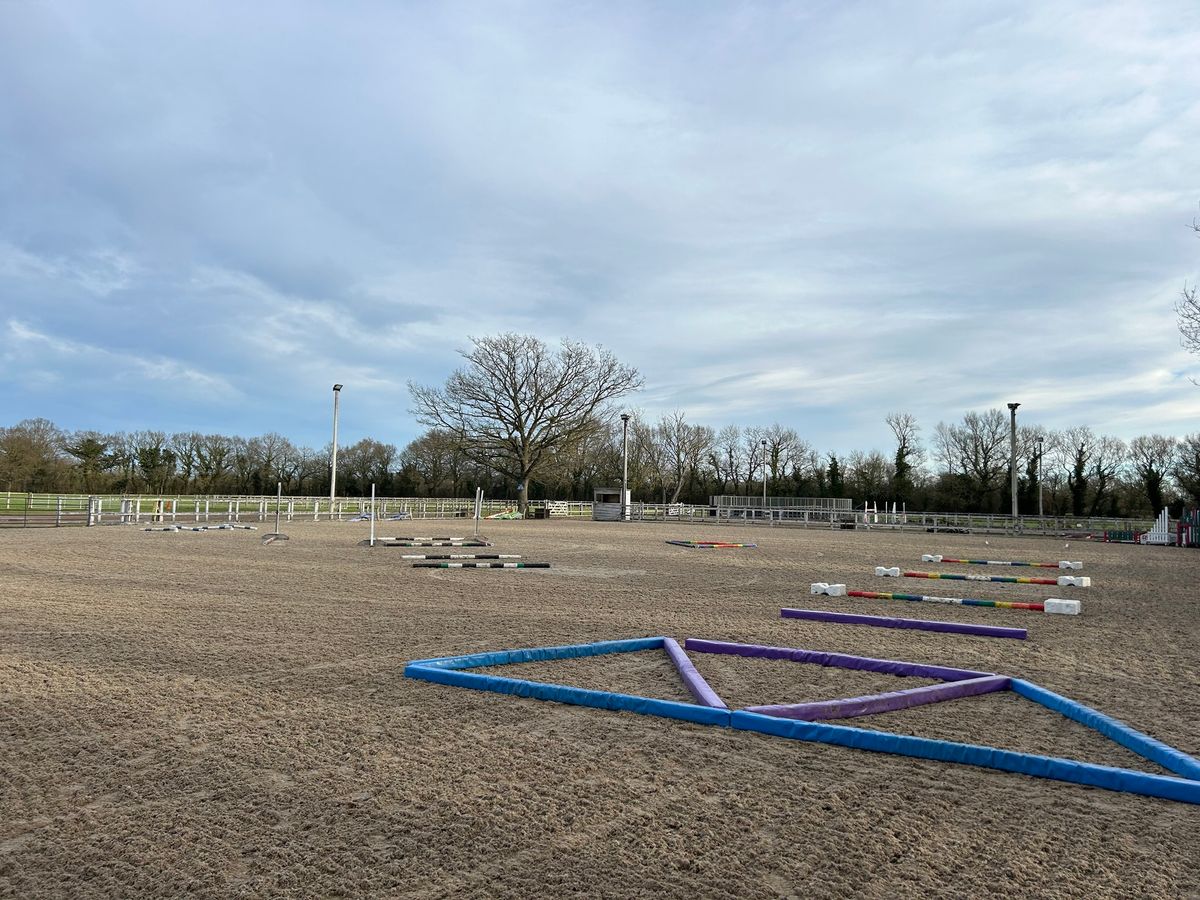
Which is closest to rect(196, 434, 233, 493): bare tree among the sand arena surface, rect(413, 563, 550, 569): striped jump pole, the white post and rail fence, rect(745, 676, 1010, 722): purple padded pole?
the white post and rail fence

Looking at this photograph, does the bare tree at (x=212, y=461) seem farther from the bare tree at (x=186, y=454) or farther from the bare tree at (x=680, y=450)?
the bare tree at (x=680, y=450)

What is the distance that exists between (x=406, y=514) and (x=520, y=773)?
37.6 metres

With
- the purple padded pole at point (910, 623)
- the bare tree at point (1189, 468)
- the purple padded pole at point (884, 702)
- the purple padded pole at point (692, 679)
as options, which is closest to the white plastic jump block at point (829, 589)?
the purple padded pole at point (910, 623)

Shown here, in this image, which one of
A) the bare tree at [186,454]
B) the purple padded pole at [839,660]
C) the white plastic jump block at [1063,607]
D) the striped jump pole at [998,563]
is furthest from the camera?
the bare tree at [186,454]

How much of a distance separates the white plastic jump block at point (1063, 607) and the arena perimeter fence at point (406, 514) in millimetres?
26173

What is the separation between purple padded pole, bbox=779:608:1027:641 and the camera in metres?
7.58

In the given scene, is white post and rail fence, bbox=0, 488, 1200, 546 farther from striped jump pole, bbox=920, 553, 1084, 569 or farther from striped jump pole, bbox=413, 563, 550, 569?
striped jump pole, bbox=920, 553, 1084, 569

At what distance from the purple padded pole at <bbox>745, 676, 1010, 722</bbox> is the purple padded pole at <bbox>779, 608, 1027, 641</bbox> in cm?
259

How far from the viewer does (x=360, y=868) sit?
2.59 metres

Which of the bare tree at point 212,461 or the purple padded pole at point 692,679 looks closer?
the purple padded pole at point 692,679

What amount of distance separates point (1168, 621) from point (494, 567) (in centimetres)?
990

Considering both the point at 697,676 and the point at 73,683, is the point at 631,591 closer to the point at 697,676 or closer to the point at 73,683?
the point at 697,676

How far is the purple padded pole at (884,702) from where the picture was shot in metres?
4.35

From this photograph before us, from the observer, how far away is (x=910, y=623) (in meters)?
8.02
